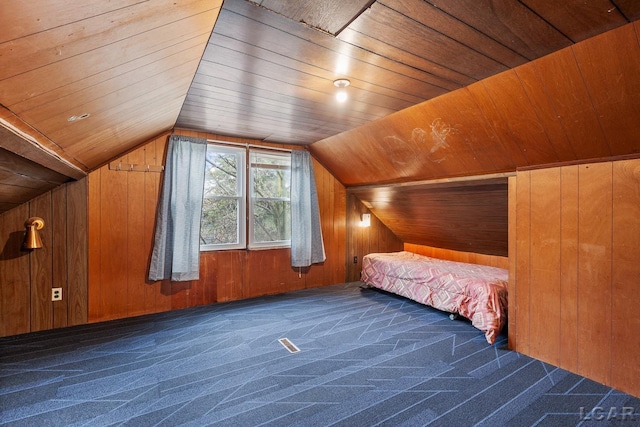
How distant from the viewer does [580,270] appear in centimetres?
216

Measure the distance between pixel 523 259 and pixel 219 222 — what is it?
3277mm

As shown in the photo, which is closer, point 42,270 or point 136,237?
point 42,270

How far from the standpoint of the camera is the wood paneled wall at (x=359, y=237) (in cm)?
488

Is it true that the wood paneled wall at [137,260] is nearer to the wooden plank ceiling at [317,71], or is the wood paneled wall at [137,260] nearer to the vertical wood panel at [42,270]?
the vertical wood panel at [42,270]

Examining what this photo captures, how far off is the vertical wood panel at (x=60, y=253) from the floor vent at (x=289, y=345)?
7.22 ft

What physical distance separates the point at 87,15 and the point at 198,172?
8.95 feet

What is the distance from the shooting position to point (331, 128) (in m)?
3.38

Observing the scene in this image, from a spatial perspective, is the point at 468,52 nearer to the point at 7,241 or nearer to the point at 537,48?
the point at 537,48

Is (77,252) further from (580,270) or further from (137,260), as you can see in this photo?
(580,270)

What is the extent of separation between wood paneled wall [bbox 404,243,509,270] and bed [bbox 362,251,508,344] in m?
0.33

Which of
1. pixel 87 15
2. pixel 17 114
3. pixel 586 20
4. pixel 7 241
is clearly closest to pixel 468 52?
pixel 586 20

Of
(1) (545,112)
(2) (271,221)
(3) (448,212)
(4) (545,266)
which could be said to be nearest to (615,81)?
(1) (545,112)

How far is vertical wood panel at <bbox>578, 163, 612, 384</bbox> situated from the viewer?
2033 millimetres

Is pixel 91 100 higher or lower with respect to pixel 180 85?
lower
